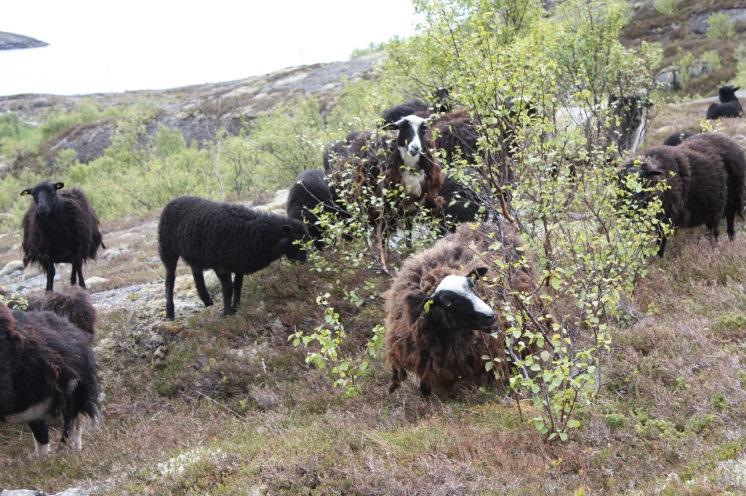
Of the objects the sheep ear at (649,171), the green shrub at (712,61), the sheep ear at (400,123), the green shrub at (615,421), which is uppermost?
the green shrub at (712,61)

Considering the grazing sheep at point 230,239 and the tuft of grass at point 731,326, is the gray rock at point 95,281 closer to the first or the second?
the grazing sheep at point 230,239

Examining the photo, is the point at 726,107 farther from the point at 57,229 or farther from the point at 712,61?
the point at 57,229

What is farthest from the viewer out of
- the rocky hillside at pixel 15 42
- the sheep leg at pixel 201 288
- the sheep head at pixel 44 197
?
the rocky hillside at pixel 15 42

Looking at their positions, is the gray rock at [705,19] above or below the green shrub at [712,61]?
above

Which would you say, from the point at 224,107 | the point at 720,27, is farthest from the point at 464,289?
the point at 224,107

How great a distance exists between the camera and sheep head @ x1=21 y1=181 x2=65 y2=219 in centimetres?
1316

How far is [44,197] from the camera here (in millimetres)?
13359

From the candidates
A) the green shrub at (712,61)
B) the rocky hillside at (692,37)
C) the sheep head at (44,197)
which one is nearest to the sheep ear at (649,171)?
the sheep head at (44,197)

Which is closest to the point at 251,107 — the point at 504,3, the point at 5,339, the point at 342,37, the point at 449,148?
the point at 504,3

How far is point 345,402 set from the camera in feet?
25.7

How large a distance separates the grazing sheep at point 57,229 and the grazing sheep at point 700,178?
10.7 m

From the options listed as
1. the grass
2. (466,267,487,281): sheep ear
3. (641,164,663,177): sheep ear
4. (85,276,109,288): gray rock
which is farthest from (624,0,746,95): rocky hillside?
(466,267,487,281): sheep ear

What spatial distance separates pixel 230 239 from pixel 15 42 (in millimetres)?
92051

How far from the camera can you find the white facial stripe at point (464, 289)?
6.30m
